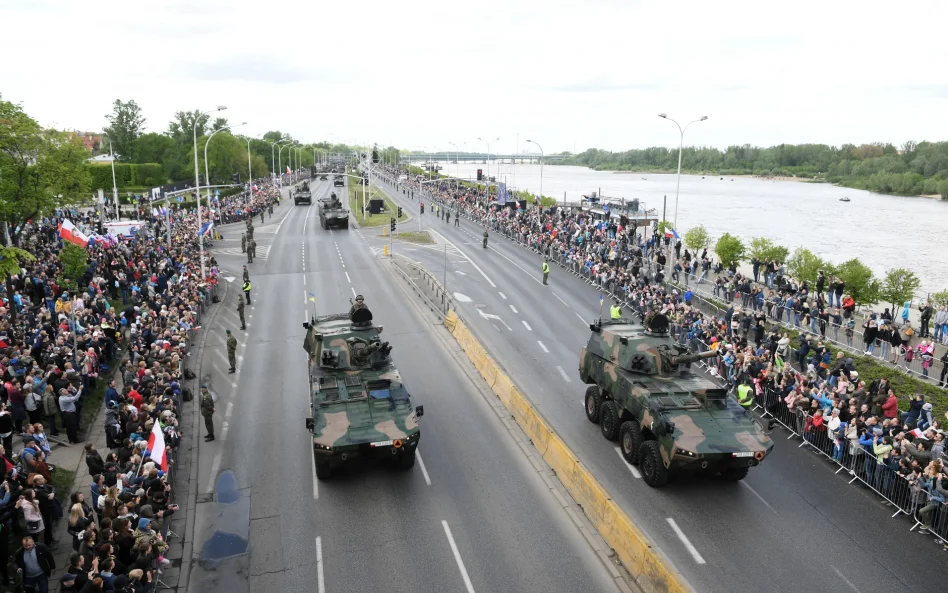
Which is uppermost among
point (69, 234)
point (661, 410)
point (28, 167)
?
point (28, 167)

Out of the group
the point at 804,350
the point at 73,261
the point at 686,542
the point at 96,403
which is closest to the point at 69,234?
the point at 73,261

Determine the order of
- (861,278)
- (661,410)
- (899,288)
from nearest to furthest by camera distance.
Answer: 1. (661,410)
2. (899,288)
3. (861,278)

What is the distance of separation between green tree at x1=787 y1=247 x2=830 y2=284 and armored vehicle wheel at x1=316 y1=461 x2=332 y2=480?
28.0 metres

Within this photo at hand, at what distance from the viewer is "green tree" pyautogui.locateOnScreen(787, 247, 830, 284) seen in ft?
115

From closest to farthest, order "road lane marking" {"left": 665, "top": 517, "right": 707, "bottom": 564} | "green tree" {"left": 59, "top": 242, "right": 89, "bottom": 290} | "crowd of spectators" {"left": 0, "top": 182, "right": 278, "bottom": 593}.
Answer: "crowd of spectators" {"left": 0, "top": 182, "right": 278, "bottom": 593}, "road lane marking" {"left": 665, "top": 517, "right": 707, "bottom": 564}, "green tree" {"left": 59, "top": 242, "right": 89, "bottom": 290}

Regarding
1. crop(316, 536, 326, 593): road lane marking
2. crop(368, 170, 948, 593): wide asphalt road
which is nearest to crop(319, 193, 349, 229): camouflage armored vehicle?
crop(368, 170, 948, 593): wide asphalt road

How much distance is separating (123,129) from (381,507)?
373 feet

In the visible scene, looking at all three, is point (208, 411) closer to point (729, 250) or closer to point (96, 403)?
point (96, 403)

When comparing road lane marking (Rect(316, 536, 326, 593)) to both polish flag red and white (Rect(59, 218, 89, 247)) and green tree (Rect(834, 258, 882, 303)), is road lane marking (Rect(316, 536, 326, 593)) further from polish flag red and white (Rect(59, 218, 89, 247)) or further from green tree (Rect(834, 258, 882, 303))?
green tree (Rect(834, 258, 882, 303))

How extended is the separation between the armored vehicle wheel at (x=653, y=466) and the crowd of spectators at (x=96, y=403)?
32.2 ft

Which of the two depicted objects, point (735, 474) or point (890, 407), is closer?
point (735, 474)

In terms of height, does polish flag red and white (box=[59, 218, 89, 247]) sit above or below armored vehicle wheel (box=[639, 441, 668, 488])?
above

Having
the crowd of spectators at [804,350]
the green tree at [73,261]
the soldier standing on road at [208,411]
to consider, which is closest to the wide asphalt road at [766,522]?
the crowd of spectators at [804,350]

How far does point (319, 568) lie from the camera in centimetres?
1195
